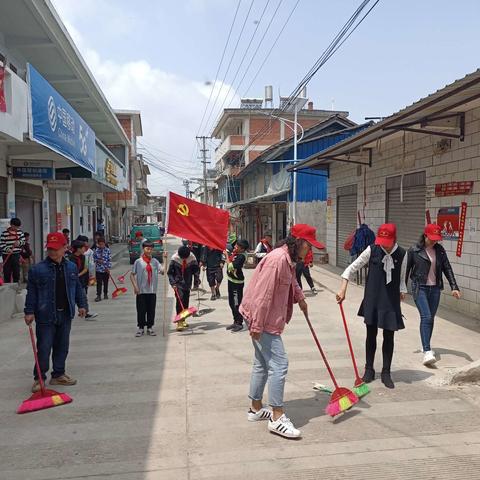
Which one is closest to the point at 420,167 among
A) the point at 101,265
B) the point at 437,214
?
the point at 437,214

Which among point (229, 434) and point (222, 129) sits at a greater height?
point (222, 129)

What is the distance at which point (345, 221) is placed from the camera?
51.5 ft

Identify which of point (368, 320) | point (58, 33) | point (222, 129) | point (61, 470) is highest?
point (222, 129)

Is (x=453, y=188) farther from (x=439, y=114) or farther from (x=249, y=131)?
(x=249, y=131)

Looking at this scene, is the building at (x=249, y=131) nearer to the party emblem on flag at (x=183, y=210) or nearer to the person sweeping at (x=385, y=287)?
the party emblem on flag at (x=183, y=210)

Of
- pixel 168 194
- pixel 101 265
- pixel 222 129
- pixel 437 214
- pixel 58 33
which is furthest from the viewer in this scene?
pixel 222 129

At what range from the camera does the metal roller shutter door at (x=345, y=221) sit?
586 inches

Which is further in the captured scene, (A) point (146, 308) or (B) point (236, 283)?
(B) point (236, 283)

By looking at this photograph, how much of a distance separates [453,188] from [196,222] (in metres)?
4.81

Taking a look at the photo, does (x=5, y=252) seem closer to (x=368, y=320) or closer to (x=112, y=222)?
(x=368, y=320)

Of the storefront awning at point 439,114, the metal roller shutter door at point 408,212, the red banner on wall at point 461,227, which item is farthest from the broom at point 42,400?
the metal roller shutter door at point 408,212

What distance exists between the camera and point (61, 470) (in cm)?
339

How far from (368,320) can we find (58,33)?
11066mm

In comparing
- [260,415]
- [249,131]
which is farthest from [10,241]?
[249,131]
